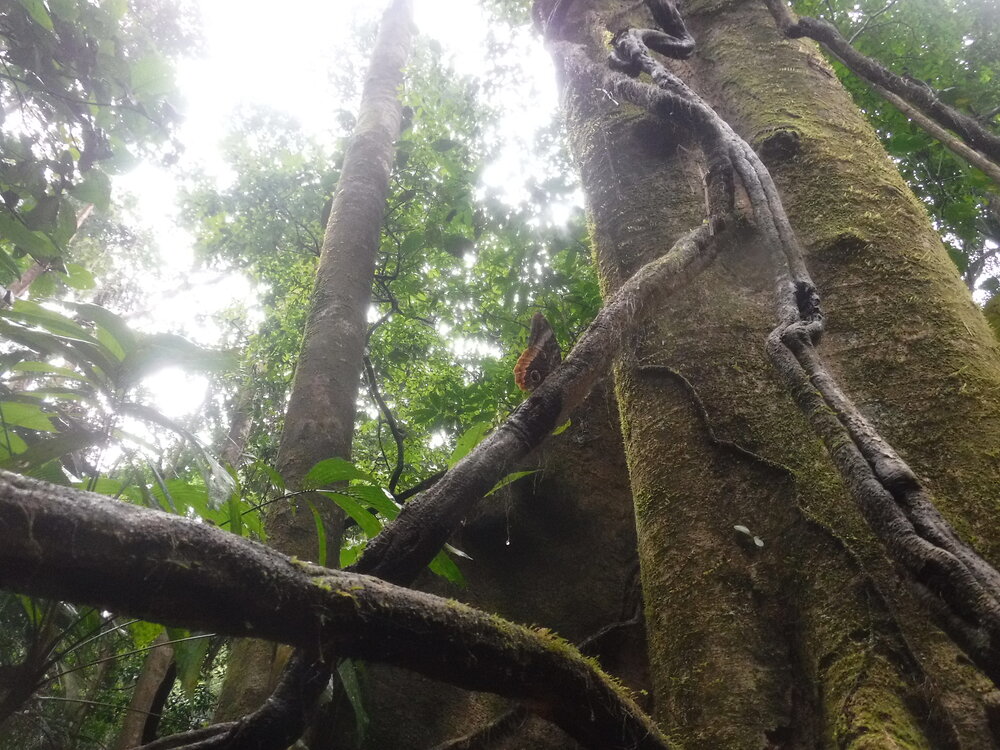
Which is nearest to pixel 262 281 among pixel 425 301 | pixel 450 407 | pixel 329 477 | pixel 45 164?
pixel 425 301

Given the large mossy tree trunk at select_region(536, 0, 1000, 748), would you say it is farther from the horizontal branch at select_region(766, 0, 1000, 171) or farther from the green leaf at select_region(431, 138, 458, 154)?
the green leaf at select_region(431, 138, 458, 154)

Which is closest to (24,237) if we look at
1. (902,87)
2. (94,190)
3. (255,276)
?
(94,190)

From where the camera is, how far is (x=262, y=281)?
29.9 feet

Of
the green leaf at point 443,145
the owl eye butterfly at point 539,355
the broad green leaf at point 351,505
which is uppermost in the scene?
the green leaf at point 443,145

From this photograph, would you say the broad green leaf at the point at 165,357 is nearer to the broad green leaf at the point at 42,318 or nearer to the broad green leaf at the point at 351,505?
the broad green leaf at the point at 42,318

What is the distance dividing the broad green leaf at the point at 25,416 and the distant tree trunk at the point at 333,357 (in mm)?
963

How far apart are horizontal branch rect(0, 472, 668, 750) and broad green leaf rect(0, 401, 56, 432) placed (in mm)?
1021

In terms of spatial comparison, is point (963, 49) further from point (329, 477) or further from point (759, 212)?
point (329, 477)

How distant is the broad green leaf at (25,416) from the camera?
1580 millimetres

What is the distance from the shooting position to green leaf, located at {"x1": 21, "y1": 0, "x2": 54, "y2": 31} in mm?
1999

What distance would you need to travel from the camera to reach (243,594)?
838 millimetres

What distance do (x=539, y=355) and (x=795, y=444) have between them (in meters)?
1.15

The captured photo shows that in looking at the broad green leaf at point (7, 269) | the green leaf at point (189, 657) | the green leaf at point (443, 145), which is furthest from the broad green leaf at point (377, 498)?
the green leaf at point (443, 145)

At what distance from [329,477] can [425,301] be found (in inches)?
231
